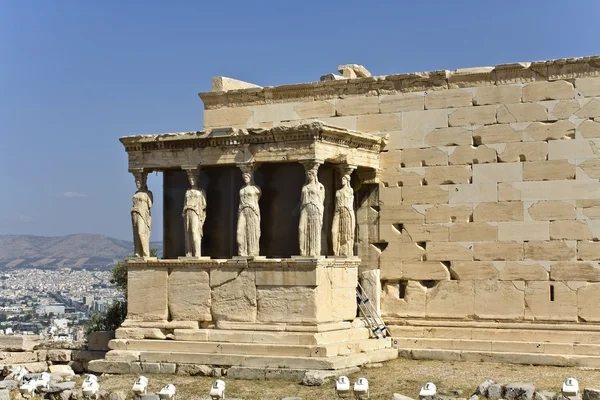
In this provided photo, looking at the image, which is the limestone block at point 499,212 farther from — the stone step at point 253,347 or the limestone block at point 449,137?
the stone step at point 253,347

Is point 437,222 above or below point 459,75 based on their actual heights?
below

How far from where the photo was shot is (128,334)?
1998cm

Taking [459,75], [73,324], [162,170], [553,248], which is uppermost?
Result: [459,75]

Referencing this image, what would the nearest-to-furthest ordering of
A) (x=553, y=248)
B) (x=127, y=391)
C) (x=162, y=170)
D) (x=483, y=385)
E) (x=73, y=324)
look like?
(x=483, y=385) < (x=127, y=391) < (x=553, y=248) < (x=162, y=170) < (x=73, y=324)

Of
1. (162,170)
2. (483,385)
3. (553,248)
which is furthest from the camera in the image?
(162,170)

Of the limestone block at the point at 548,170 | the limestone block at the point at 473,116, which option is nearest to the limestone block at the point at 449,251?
the limestone block at the point at 548,170

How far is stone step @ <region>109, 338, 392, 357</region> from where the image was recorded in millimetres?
18312

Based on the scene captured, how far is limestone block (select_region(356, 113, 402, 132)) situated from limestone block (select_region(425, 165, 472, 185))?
0.96 meters

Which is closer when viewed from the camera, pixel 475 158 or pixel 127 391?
pixel 127 391

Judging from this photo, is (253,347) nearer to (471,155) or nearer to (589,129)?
(471,155)

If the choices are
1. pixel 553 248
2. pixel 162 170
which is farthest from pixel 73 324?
pixel 553 248

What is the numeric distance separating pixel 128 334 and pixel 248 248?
252 centimetres

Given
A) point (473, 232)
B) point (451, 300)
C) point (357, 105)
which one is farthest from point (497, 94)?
point (451, 300)

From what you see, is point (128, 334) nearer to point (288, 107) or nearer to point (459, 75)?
point (288, 107)
